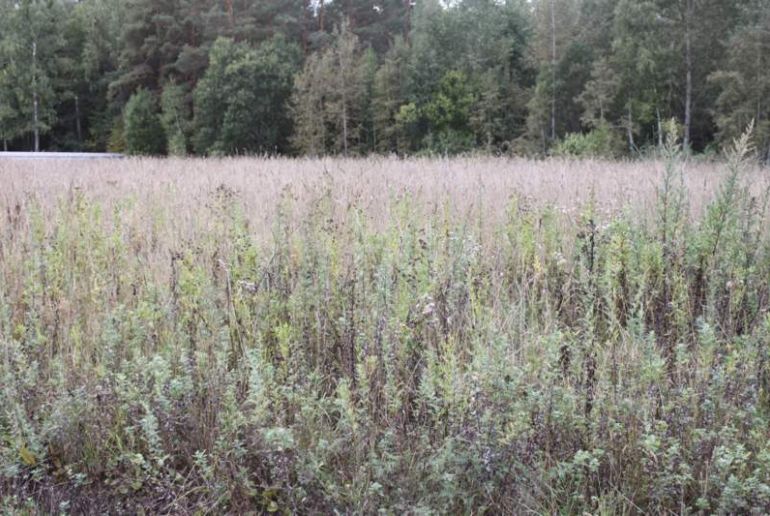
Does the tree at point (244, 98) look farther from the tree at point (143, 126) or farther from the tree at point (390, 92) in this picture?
the tree at point (390, 92)

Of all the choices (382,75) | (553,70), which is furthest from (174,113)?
(553,70)

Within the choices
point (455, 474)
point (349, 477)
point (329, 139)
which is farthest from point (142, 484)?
point (329, 139)

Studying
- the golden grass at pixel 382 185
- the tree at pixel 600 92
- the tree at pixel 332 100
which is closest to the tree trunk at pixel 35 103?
the tree at pixel 332 100

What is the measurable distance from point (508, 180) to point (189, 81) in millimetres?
35266

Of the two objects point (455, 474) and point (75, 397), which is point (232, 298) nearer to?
point (75, 397)

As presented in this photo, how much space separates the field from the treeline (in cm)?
1756

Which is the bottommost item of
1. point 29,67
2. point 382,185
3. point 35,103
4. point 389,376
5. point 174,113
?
point 389,376

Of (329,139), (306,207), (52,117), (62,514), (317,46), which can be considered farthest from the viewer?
(52,117)

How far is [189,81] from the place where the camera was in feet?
132

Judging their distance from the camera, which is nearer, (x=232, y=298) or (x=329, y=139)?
(x=232, y=298)

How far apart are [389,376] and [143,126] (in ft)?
129

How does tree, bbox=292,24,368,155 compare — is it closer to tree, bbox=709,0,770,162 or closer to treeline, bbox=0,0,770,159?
treeline, bbox=0,0,770,159

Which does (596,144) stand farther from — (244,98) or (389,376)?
(389,376)

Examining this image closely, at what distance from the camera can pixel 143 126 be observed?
38.7 meters
